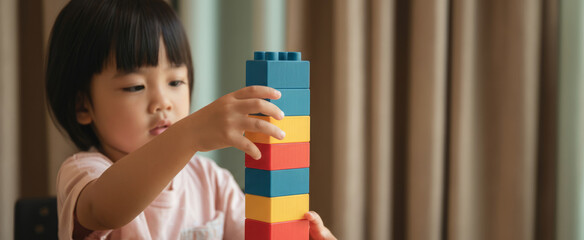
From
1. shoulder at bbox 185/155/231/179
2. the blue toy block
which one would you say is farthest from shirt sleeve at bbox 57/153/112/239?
the blue toy block

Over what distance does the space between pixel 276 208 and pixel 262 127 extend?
11 centimetres

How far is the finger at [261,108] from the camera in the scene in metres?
0.69

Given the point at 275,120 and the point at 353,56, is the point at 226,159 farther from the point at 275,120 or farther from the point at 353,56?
the point at 275,120

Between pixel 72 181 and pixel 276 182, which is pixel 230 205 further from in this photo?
pixel 276 182

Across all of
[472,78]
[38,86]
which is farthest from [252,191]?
[38,86]

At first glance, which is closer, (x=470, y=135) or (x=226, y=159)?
(x=470, y=135)

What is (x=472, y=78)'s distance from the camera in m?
1.42

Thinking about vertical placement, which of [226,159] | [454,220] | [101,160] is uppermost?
[101,160]

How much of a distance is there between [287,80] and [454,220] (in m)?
0.87

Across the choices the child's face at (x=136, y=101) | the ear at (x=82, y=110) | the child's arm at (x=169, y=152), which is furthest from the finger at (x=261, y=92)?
the ear at (x=82, y=110)

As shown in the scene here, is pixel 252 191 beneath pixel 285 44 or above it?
beneath

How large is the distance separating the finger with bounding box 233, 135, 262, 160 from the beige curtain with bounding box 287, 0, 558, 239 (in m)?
0.77

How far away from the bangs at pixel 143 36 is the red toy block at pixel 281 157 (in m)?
0.35

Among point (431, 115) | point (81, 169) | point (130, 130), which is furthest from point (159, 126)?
point (431, 115)
